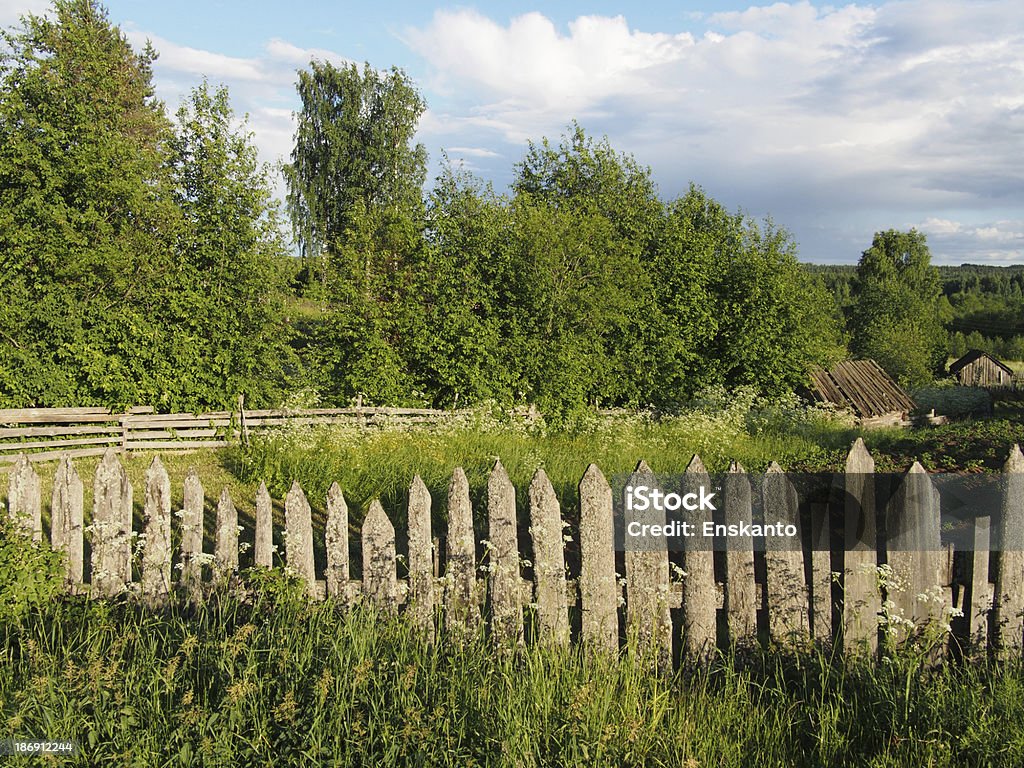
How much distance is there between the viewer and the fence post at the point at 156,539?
4.25 meters

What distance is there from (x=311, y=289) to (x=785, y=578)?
12.7 m

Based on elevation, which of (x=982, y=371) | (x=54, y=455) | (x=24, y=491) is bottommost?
(x=982, y=371)

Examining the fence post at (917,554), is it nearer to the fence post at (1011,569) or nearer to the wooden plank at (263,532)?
the fence post at (1011,569)

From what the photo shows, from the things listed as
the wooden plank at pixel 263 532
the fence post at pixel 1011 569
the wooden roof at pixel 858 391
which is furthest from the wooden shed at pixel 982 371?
the wooden plank at pixel 263 532

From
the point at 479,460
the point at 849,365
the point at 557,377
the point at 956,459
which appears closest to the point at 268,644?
the point at 956,459

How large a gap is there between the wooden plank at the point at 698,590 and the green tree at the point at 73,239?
1293 cm

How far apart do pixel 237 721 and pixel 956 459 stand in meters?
5.62

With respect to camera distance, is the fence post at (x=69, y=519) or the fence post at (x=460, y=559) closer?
the fence post at (x=460, y=559)

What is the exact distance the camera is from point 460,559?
3883 mm

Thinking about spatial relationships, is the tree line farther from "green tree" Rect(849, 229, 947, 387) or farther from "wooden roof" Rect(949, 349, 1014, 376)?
"wooden roof" Rect(949, 349, 1014, 376)

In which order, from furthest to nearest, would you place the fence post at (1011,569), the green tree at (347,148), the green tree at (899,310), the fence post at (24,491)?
the green tree at (899,310) → the green tree at (347,148) → the fence post at (24,491) → the fence post at (1011,569)

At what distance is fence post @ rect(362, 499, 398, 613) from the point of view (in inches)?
157

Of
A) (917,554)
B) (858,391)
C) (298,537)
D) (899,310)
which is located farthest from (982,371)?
(298,537)

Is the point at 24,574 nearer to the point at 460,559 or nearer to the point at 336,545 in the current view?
the point at 336,545
